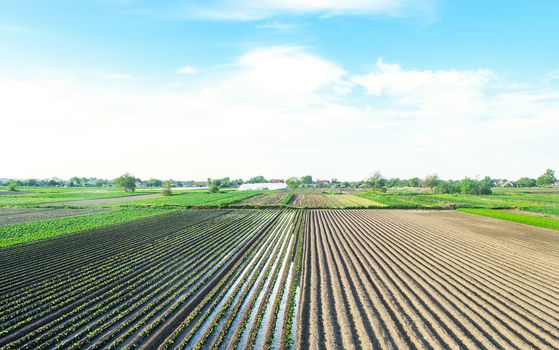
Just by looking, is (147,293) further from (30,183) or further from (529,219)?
(30,183)

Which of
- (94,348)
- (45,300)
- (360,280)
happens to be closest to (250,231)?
(360,280)

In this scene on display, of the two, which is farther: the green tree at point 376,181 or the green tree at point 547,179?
the green tree at point 547,179

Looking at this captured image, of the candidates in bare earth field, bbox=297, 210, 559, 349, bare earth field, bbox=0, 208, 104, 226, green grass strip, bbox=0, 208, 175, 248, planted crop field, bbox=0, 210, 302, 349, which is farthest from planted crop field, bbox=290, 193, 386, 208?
bare earth field, bbox=0, 208, 104, 226

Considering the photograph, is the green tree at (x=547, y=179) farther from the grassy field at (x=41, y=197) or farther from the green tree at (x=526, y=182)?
the grassy field at (x=41, y=197)

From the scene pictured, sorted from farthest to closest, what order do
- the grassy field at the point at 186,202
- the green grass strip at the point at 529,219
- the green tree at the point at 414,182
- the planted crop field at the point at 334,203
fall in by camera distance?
the green tree at the point at 414,182 → the planted crop field at the point at 334,203 → the grassy field at the point at 186,202 → the green grass strip at the point at 529,219

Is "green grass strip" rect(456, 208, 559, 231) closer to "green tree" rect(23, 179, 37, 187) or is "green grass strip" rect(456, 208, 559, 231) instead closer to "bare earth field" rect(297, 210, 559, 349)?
"bare earth field" rect(297, 210, 559, 349)

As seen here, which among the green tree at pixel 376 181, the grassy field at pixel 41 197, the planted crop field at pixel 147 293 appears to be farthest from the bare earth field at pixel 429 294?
the green tree at pixel 376 181
